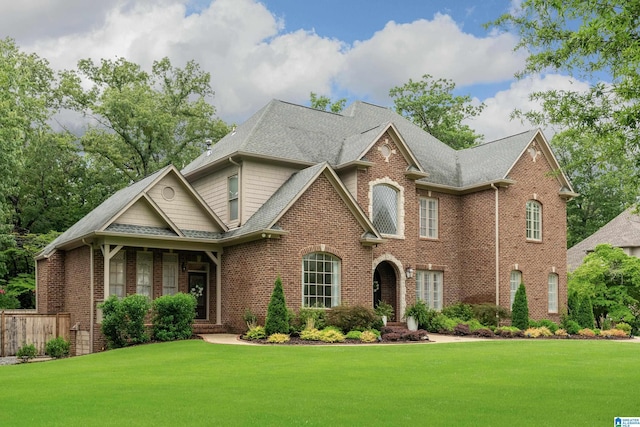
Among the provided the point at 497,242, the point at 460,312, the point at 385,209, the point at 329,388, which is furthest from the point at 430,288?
the point at 329,388

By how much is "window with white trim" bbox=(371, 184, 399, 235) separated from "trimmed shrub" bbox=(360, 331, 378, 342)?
6.64m

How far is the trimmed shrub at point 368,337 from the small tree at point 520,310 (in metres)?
8.95

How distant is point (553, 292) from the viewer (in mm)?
32688

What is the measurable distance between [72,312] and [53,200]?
1842cm

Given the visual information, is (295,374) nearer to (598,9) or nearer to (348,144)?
(598,9)

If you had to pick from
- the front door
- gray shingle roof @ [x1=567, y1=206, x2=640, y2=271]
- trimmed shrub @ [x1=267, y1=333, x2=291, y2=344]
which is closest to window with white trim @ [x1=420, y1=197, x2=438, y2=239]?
the front door

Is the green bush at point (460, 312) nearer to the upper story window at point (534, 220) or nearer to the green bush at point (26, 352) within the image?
the upper story window at point (534, 220)

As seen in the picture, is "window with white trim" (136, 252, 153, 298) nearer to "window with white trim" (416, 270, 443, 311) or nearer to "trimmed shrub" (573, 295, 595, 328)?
"window with white trim" (416, 270, 443, 311)

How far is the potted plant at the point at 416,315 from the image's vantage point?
2775 centimetres

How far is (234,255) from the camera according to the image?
25.2 m

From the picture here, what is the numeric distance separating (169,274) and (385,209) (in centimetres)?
865

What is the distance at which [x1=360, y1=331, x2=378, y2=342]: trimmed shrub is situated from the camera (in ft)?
72.8

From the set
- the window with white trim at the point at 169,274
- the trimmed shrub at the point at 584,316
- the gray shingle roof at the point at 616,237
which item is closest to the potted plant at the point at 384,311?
the window with white trim at the point at 169,274
